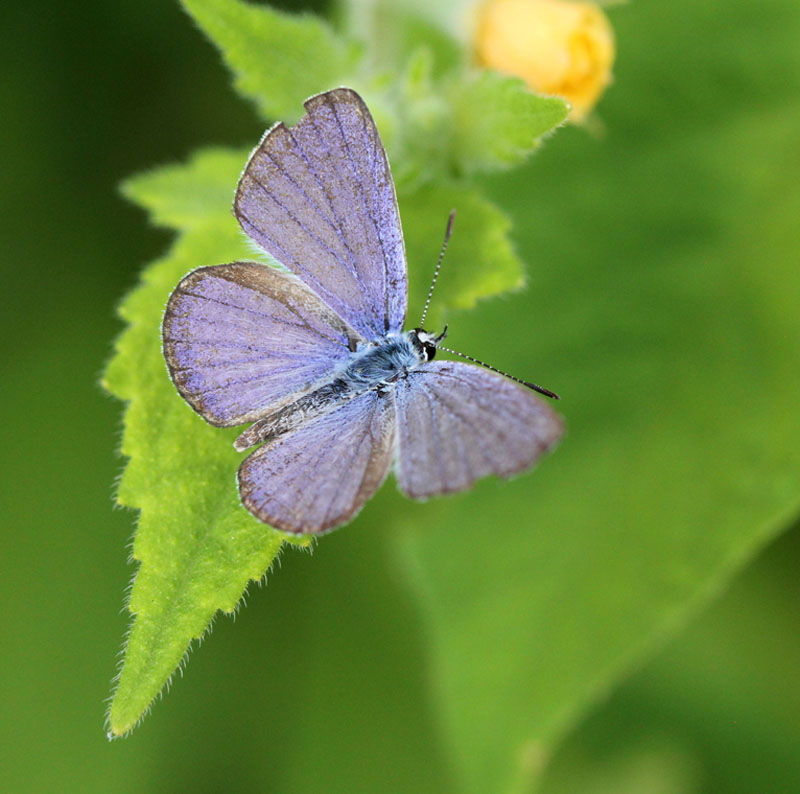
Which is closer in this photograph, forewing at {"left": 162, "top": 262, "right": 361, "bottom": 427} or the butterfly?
the butterfly

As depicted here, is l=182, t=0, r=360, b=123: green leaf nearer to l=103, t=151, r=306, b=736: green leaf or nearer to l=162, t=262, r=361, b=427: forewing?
l=103, t=151, r=306, b=736: green leaf

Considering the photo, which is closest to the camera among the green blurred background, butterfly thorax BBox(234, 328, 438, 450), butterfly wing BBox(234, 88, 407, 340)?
butterfly wing BBox(234, 88, 407, 340)

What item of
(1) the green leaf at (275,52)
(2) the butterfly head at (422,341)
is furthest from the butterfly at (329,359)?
(1) the green leaf at (275,52)

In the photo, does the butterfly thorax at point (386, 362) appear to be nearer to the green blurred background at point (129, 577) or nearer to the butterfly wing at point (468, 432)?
the butterfly wing at point (468, 432)

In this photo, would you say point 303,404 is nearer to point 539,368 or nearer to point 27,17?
point 539,368

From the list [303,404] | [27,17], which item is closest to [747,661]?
[303,404]

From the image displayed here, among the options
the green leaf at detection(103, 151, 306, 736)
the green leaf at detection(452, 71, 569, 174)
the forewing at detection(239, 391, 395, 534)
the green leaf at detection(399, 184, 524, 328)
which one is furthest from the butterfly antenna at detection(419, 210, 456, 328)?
the green leaf at detection(103, 151, 306, 736)
